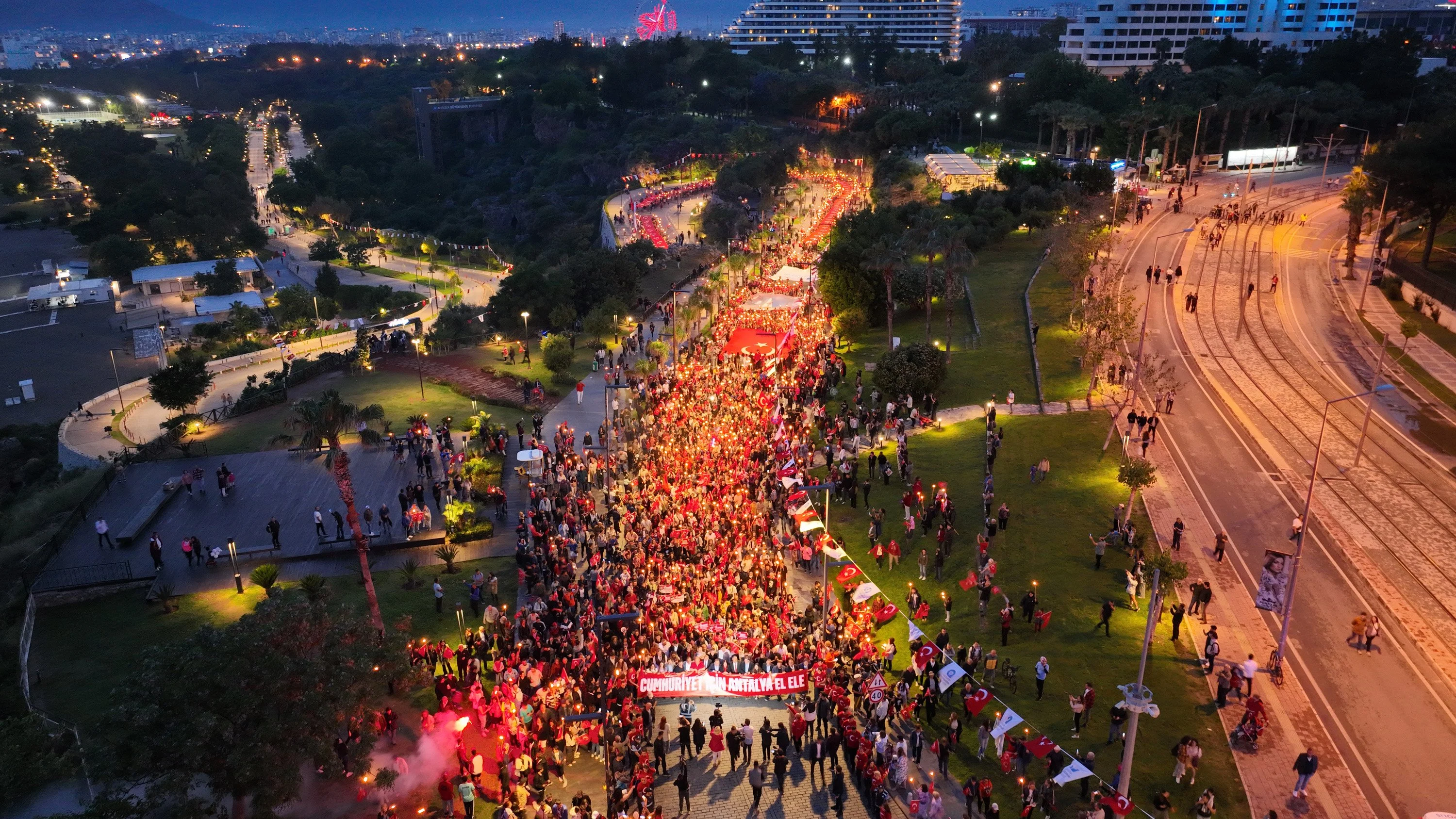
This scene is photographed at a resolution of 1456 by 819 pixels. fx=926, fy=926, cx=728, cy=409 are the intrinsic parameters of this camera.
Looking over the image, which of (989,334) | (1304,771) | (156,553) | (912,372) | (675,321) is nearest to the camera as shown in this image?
(1304,771)

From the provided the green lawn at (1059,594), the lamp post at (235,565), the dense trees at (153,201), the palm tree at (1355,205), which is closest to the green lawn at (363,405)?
the lamp post at (235,565)

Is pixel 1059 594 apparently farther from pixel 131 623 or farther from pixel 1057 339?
pixel 131 623

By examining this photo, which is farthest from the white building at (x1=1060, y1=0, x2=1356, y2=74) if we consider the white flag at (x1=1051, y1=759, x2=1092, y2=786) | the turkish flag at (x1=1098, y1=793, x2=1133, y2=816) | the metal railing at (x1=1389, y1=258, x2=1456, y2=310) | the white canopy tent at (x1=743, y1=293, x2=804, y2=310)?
the turkish flag at (x1=1098, y1=793, x2=1133, y2=816)

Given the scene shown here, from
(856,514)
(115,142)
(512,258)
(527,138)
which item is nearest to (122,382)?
(512,258)

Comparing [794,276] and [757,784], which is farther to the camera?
[794,276]

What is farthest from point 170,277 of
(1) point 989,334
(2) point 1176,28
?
(2) point 1176,28

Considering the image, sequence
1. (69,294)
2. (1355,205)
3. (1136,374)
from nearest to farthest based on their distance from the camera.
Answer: (1136,374), (1355,205), (69,294)

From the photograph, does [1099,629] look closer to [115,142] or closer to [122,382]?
[122,382]
